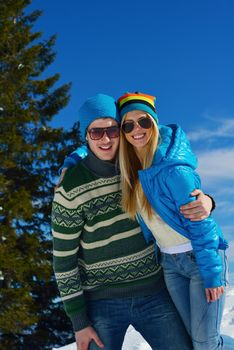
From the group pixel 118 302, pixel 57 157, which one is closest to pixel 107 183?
pixel 118 302

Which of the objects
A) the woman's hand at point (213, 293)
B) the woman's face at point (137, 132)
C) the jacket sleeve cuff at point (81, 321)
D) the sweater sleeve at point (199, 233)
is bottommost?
the jacket sleeve cuff at point (81, 321)

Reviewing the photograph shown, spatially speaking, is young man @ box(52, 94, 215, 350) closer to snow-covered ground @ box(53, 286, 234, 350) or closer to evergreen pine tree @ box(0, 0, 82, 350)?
snow-covered ground @ box(53, 286, 234, 350)

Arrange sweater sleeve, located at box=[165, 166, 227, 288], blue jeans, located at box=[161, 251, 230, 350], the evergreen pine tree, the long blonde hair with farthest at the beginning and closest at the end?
the evergreen pine tree, the long blonde hair, blue jeans, located at box=[161, 251, 230, 350], sweater sleeve, located at box=[165, 166, 227, 288]

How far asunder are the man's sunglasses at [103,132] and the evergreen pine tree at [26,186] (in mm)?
9583

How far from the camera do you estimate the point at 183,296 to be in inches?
117

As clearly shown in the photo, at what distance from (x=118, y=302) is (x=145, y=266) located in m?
0.32

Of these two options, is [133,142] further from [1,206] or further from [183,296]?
[1,206]

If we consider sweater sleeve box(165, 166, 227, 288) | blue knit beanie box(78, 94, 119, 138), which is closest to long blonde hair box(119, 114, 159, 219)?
blue knit beanie box(78, 94, 119, 138)

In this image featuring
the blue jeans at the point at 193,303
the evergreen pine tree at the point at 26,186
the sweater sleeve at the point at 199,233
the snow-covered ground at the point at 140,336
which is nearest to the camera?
the sweater sleeve at the point at 199,233

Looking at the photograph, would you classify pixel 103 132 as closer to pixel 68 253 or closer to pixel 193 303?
pixel 68 253

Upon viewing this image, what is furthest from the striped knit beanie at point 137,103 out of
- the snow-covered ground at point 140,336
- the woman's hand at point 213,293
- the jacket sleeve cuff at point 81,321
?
the snow-covered ground at point 140,336

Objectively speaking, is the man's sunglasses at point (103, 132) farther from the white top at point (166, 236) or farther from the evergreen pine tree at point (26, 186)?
the evergreen pine tree at point (26, 186)

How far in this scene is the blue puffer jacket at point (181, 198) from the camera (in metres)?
2.72

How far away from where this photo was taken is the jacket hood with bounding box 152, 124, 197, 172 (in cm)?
279
